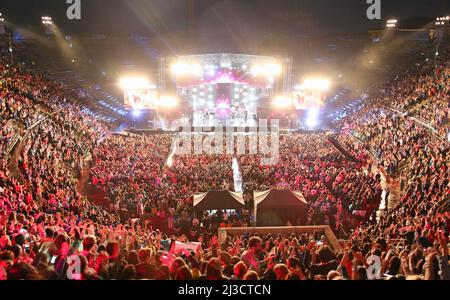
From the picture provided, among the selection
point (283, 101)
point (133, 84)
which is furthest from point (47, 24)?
point (283, 101)

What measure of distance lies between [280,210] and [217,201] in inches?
83.3

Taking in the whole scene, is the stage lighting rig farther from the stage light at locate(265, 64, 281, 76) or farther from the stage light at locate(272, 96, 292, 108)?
the stage light at locate(272, 96, 292, 108)

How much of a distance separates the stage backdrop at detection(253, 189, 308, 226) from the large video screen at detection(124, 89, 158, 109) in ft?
95.7

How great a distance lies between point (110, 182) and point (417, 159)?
43.7ft

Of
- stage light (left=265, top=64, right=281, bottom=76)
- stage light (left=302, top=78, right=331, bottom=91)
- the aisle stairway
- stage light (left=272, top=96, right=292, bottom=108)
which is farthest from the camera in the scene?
stage light (left=272, top=96, right=292, bottom=108)

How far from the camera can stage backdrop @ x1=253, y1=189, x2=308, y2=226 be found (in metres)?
11.9

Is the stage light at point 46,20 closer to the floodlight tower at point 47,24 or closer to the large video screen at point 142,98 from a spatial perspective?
the floodlight tower at point 47,24

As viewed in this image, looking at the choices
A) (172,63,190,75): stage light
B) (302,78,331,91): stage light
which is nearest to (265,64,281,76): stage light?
(302,78,331,91): stage light

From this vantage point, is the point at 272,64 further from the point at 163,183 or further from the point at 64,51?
the point at 163,183

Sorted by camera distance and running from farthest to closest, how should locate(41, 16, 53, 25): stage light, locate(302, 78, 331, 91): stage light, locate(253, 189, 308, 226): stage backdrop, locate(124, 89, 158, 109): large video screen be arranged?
locate(41, 16, 53, 25): stage light
locate(124, 89, 158, 109): large video screen
locate(302, 78, 331, 91): stage light
locate(253, 189, 308, 226): stage backdrop

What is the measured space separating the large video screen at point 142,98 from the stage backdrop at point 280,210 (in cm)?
2916

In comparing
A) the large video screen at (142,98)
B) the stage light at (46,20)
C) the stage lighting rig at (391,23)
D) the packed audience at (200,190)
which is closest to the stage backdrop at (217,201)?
the packed audience at (200,190)

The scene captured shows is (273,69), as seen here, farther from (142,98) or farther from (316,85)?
(142,98)
